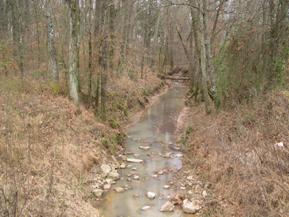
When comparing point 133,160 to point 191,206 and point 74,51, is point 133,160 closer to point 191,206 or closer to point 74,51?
point 191,206

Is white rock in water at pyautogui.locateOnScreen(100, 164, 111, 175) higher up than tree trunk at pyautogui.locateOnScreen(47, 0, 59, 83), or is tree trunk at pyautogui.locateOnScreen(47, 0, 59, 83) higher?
tree trunk at pyautogui.locateOnScreen(47, 0, 59, 83)

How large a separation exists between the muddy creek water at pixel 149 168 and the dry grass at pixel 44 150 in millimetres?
774

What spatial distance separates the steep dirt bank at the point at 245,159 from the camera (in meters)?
6.14

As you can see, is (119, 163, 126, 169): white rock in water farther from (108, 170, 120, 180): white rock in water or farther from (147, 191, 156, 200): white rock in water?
(147, 191, 156, 200): white rock in water

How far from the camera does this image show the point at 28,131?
852 centimetres

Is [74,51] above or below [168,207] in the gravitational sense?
above

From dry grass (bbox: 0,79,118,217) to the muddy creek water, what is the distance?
77 cm

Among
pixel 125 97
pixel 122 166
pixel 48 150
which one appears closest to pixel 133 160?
pixel 122 166

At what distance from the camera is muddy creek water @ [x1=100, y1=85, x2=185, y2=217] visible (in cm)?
725

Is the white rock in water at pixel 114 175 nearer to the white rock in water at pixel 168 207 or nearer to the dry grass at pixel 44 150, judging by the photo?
the dry grass at pixel 44 150

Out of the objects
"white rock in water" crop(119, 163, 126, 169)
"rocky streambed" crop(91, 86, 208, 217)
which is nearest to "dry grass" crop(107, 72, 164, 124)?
"rocky streambed" crop(91, 86, 208, 217)

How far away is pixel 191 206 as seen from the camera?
7172mm

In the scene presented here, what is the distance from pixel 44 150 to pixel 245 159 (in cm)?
496

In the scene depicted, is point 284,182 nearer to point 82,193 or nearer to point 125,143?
point 82,193
